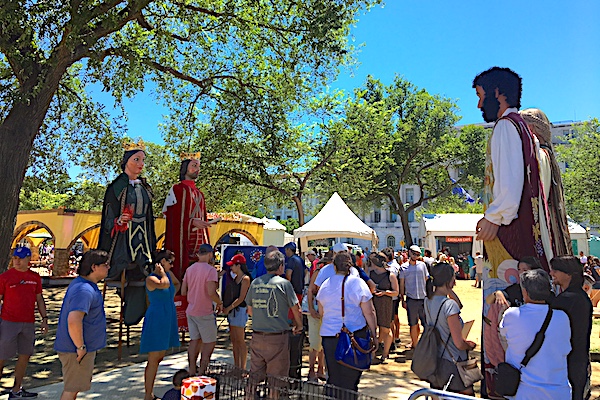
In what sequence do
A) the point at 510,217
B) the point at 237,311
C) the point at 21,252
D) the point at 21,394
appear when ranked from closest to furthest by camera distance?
1. the point at 510,217
2. the point at 21,394
3. the point at 21,252
4. the point at 237,311

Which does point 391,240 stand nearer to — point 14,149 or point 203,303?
point 14,149

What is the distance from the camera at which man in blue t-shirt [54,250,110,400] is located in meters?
4.26

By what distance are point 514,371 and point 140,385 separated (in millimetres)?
5037

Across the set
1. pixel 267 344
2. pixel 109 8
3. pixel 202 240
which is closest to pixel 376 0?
pixel 109 8

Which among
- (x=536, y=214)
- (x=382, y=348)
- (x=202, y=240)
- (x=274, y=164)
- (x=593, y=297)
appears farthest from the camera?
(x=274, y=164)

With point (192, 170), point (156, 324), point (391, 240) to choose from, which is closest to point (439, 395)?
point (156, 324)

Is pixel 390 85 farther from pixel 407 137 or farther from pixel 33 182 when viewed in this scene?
pixel 33 182

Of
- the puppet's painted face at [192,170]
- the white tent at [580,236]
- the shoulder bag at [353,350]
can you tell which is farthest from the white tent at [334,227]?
the white tent at [580,236]

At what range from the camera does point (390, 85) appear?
33.6m

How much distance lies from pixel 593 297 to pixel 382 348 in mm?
6895

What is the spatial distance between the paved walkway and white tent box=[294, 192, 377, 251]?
7.97m

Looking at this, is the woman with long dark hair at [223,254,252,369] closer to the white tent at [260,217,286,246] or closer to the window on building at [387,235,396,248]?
the white tent at [260,217,286,246]

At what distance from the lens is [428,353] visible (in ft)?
13.6

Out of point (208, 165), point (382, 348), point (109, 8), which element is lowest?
point (382, 348)
